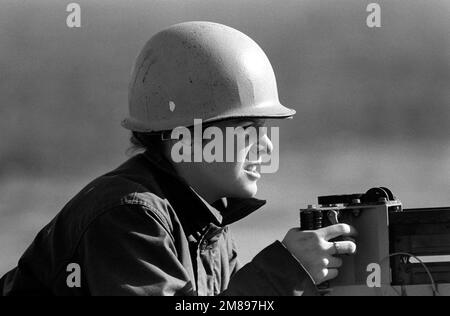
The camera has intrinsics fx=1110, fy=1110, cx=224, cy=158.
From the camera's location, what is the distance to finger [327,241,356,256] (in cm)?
534

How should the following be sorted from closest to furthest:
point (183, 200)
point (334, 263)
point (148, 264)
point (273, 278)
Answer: point (148, 264) < point (273, 278) < point (334, 263) < point (183, 200)

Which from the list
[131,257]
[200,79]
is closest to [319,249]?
[131,257]

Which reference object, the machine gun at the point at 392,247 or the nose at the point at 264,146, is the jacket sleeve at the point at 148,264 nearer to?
the machine gun at the point at 392,247

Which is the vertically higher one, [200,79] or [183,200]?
[200,79]

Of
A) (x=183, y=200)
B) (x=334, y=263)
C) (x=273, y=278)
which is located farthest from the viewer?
(x=183, y=200)

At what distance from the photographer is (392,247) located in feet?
17.9

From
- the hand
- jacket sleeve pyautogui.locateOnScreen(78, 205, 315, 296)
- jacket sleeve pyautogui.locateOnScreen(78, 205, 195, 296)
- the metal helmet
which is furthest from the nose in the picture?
jacket sleeve pyautogui.locateOnScreen(78, 205, 195, 296)

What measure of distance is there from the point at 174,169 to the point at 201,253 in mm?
A: 468

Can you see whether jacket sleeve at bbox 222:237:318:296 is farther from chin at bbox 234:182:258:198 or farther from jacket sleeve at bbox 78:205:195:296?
chin at bbox 234:182:258:198

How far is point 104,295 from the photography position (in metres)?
5.09

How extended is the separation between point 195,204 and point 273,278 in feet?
2.16

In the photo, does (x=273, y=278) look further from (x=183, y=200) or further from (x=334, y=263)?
(x=183, y=200)

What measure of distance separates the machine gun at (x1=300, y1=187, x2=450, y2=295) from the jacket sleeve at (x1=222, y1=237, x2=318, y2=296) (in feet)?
0.89
